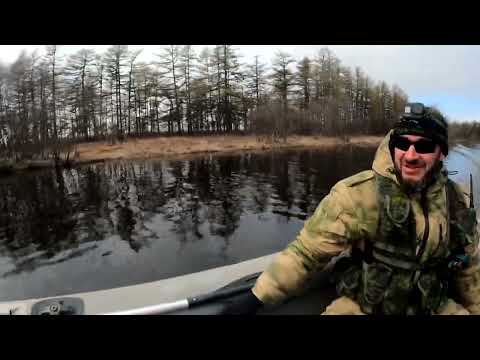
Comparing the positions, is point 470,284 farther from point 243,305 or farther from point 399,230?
point 243,305

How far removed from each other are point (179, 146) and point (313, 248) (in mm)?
28328

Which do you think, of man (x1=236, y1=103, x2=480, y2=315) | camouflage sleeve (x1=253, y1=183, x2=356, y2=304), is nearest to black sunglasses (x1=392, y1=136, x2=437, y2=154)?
man (x1=236, y1=103, x2=480, y2=315)

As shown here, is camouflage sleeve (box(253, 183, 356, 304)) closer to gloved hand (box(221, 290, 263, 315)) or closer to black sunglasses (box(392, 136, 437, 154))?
gloved hand (box(221, 290, 263, 315))

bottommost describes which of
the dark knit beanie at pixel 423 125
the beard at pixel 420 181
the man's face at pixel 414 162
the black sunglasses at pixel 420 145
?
the beard at pixel 420 181

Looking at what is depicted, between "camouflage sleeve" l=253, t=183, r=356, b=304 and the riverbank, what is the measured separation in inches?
819

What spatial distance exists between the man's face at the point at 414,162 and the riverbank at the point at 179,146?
20.8 meters

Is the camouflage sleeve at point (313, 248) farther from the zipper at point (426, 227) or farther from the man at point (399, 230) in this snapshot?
the zipper at point (426, 227)

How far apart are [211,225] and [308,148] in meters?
21.6

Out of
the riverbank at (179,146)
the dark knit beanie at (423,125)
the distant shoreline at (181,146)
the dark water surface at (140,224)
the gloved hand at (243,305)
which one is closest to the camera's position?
the dark knit beanie at (423,125)

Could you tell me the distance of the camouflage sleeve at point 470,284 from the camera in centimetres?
161

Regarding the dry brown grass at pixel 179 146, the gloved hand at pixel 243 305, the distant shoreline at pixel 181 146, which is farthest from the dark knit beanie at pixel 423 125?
the dry brown grass at pixel 179 146

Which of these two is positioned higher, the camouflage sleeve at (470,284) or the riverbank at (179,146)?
the riverbank at (179,146)

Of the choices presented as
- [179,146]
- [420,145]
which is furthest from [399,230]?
[179,146]

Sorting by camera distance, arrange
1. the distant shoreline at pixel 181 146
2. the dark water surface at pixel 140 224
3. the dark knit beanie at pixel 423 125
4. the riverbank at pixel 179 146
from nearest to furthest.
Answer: the dark knit beanie at pixel 423 125 → the dark water surface at pixel 140 224 → the riverbank at pixel 179 146 → the distant shoreline at pixel 181 146
